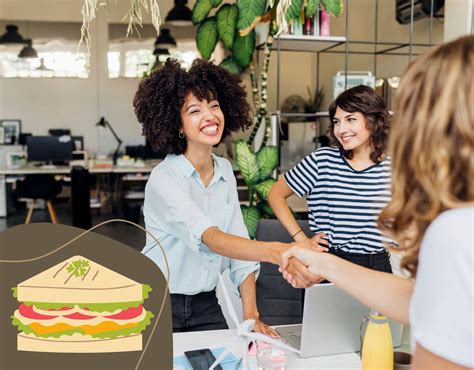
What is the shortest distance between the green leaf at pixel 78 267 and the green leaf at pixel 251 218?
8.75 feet

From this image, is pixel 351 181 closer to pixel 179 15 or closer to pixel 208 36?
pixel 208 36

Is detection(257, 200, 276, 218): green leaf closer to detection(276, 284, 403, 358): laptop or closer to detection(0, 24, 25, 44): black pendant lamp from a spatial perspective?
detection(276, 284, 403, 358): laptop

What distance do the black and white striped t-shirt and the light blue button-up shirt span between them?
564mm

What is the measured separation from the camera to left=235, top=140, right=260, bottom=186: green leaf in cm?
336

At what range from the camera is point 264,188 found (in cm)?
337

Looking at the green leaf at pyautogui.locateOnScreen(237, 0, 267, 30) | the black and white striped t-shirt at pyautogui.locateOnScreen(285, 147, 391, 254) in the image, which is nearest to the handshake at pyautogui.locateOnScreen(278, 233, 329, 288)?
the black and white striped t-shirt at pyautogui.locateOnScreen(285, 147, 391, 254)

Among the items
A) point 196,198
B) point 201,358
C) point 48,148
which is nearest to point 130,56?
point 48,148

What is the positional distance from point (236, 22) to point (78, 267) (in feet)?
10.2

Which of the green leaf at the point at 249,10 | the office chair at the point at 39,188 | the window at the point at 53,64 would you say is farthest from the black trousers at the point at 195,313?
the window at the point at 53,64

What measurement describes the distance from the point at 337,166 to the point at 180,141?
76 cm

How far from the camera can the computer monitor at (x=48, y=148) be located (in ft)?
24.9

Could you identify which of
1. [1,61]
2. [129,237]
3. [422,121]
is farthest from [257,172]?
[1,61]

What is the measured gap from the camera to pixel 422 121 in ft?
2.40

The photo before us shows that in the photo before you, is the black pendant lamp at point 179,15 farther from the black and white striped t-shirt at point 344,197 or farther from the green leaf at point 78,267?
the green leaf at point 78,267
